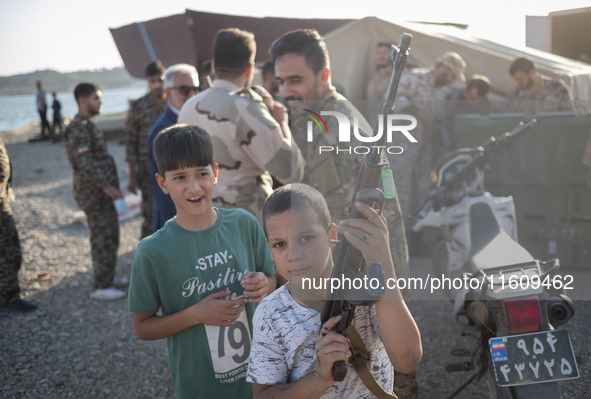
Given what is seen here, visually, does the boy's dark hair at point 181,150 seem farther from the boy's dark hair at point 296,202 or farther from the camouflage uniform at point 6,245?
the camouflage uniform at point 6,245

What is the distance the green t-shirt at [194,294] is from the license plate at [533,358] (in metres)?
1.07

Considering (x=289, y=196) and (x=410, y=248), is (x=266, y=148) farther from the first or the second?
(x=410, y=248)

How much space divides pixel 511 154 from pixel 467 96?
1506 mm

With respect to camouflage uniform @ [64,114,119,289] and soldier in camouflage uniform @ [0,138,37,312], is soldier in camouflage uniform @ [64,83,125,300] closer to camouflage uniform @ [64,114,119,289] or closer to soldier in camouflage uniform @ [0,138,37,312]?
camouflage uniform @ [64,114,119,289]

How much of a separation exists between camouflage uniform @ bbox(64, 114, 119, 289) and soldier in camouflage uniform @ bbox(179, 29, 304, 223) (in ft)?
7.07

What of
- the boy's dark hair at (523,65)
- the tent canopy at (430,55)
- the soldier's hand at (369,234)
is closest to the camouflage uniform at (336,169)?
the soldier's hand at (369,234)

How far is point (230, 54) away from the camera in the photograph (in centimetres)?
311

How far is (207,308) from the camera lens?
202 centimetres

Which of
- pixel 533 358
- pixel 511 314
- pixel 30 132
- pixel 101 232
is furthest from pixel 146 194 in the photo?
pixel 30 132

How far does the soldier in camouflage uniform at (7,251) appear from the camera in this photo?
4648 millimetres

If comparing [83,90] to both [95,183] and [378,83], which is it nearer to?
[95,183]

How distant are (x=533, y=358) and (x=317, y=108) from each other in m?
1.43

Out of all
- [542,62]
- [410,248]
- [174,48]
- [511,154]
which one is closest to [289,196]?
[511,154]

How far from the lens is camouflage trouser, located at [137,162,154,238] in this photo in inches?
223
